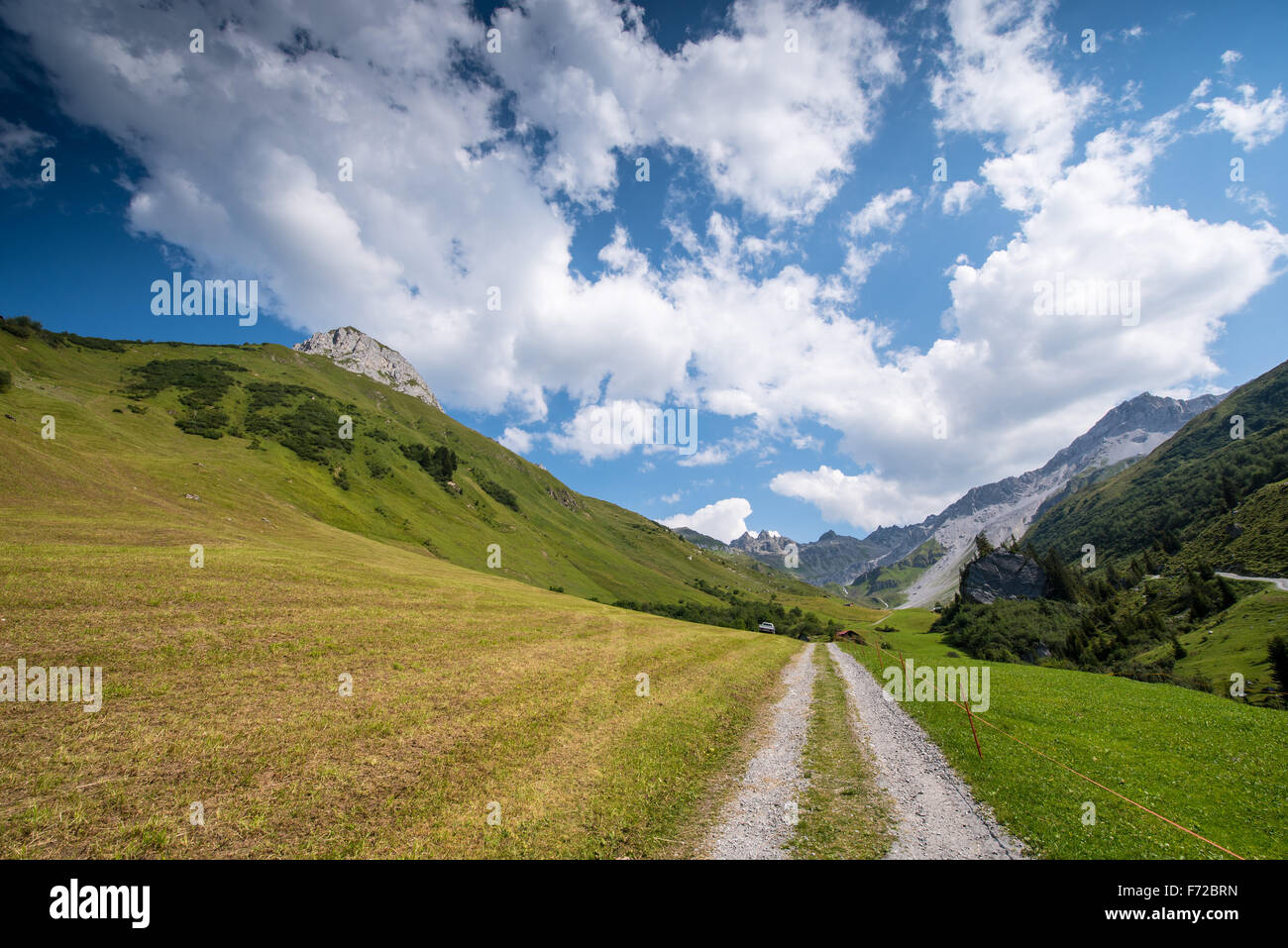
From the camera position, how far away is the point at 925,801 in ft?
53.0

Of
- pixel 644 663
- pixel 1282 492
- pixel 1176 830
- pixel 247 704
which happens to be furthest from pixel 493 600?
pixel 1282 492

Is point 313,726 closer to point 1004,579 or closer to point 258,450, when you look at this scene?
point 258,450

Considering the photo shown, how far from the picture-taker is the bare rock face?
6742 inches

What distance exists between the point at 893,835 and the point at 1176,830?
7.65 metres

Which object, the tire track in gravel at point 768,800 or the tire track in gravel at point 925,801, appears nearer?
the tire track in gravel at point 925,801

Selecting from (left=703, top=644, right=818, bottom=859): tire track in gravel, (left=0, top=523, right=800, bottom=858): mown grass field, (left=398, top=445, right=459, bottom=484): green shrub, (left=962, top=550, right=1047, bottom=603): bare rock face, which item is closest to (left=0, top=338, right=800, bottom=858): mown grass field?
(left=0, top=523, right=800, bottom=858): mown grass field

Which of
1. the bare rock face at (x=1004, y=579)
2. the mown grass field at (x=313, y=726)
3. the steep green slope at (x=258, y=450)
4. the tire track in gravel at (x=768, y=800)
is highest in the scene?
the steep green slope at (x=258, y=450)

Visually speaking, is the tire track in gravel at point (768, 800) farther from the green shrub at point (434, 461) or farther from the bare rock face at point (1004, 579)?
the bare rock face at point (1004, 579)

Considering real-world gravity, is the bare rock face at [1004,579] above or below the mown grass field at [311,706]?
below

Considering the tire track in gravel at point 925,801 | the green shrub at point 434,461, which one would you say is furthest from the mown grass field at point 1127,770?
the green shrub at point 434,461

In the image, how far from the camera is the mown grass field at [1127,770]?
42.9ft

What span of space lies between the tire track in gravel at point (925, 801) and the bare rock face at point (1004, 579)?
612 feet

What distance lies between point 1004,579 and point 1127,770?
653 feet
